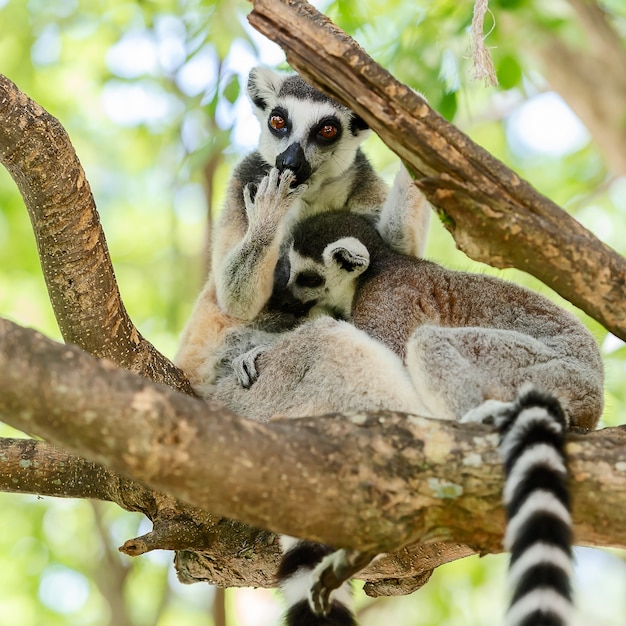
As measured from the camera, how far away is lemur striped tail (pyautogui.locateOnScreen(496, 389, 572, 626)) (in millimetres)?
2812

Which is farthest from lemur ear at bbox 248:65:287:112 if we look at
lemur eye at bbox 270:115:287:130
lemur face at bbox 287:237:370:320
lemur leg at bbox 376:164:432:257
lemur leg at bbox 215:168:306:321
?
lemur face at bbox 287:237:370:320

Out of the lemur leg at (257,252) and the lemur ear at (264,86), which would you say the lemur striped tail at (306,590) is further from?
the lemur ear at (264,86)

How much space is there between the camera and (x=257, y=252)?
5430mm

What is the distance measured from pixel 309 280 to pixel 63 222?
2.02 meters

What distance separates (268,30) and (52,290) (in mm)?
1796

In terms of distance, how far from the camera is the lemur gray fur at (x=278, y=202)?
5430 millimetres

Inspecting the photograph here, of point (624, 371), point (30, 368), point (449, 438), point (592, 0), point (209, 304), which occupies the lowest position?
point (30, 368)

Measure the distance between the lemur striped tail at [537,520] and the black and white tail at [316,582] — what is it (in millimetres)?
643

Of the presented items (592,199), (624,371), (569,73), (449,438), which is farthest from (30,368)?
(592,199)

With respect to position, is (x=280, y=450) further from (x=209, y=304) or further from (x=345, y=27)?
(x=345, y=27)

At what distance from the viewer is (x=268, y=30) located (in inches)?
144

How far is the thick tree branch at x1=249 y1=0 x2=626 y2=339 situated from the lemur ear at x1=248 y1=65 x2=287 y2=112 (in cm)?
269

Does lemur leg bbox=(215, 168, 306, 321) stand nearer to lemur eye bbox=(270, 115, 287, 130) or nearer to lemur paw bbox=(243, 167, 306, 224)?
lemur paw bbox=(243, 167, 306, 224)

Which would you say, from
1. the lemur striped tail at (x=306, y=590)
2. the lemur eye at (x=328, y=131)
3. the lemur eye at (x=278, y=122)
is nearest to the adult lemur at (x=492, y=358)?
the lemur striped tail at (x=306, y=590)
